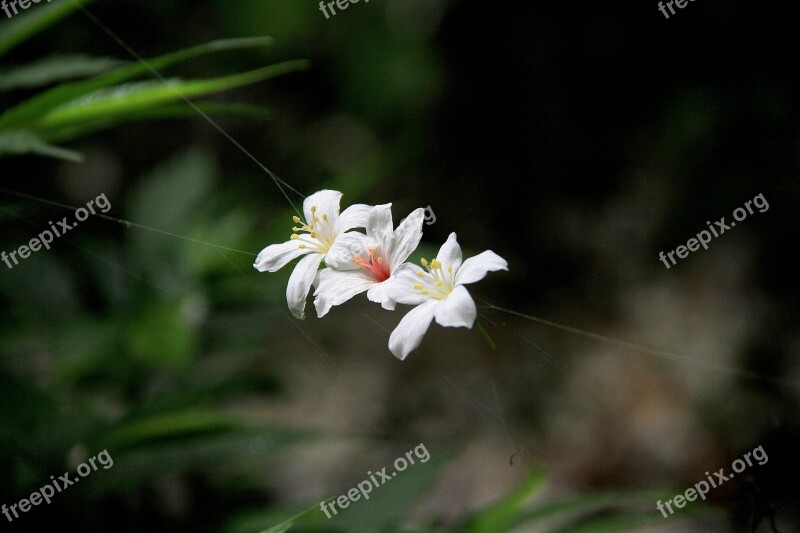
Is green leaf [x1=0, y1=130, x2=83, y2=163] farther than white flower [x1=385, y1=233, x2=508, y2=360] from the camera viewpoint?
Yes

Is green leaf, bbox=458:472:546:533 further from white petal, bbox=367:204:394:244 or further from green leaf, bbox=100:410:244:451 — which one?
white petal, bbox=367:204:394:244

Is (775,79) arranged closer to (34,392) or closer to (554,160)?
(554,160)
